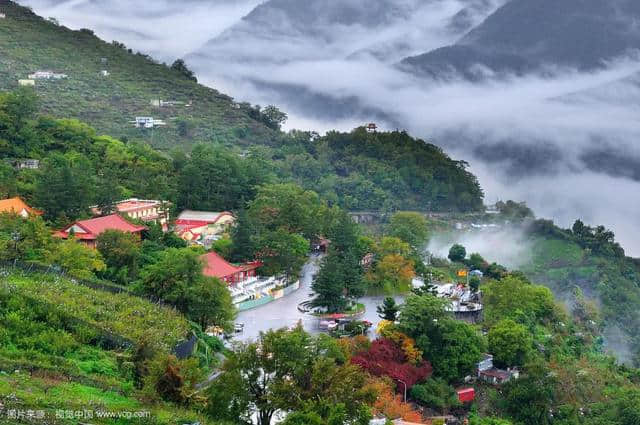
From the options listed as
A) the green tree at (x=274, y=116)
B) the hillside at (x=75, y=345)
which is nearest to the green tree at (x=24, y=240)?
the hillside at (x=75, y=345)

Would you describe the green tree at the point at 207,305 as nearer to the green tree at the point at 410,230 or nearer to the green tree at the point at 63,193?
the green tree at the point at 63,193

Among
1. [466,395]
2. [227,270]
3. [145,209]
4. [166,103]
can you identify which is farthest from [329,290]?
[166,103]

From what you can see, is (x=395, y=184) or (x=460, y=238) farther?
(x=395, y=184)

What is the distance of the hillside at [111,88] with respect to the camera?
1860 inches

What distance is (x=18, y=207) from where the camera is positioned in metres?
26.3

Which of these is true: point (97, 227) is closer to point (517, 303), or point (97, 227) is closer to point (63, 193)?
point (63, 193)

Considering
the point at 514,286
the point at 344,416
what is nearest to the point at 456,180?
the point at 514,286

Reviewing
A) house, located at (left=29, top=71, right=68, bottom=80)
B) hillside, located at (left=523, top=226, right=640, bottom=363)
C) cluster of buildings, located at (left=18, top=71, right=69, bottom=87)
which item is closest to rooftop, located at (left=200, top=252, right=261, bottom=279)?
hillside, located at (left=523, top=226, right=640, bottom=363)

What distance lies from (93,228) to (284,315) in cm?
560

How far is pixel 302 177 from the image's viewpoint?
148 ft

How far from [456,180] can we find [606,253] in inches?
373

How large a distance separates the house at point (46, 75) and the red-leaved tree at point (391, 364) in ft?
111

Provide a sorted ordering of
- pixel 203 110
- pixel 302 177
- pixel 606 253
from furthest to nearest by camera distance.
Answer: pixel 203 110 < pixel 302 177 < pixel 606 253

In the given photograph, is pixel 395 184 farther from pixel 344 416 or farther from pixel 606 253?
pixel 344 416
